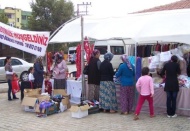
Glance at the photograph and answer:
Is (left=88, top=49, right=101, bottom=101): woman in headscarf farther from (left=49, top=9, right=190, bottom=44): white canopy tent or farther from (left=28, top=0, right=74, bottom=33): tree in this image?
(left=28, top=0, right=74, bottom=33): tree

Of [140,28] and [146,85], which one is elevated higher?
[140,28]

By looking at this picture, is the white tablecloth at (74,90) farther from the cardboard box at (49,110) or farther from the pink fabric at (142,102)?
the pink fabric at (142,102)

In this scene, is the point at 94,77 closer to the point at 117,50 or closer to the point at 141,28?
the point at 141,28

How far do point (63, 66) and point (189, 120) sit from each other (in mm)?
4496

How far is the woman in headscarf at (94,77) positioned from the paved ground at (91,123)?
3.12 feet

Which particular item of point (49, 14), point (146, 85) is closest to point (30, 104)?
point (146, 85)

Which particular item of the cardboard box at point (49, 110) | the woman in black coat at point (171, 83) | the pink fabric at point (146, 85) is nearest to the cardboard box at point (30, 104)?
the cardboard box at point (49, 110)

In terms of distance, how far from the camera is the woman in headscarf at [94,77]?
9.27 metres

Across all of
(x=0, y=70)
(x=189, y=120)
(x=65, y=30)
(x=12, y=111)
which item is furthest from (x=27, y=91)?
(x=0, y=70)

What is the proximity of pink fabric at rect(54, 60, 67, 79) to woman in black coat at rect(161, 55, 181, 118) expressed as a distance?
3568 mm

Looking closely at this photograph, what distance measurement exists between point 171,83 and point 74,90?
3.55 meters

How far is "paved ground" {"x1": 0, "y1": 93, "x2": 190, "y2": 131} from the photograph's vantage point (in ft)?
23.7

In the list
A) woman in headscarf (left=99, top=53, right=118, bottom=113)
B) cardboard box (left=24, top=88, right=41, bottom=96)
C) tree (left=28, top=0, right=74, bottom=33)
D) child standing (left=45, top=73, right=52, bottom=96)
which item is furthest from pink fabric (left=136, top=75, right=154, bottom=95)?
tree (left=28, top=0, right=74, bottom=33)

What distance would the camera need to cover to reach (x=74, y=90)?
1020 centimetres
